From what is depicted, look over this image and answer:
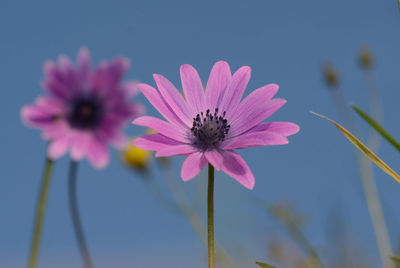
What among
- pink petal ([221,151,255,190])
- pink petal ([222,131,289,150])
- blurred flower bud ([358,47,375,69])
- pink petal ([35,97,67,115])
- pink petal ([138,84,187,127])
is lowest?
pink petal ([221,151,255,190])

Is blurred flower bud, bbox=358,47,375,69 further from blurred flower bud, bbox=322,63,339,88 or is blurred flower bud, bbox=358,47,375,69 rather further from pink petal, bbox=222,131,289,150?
pink petal, bbox=222,131,289,150

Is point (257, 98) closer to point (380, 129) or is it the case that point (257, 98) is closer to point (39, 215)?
point (380, 129)

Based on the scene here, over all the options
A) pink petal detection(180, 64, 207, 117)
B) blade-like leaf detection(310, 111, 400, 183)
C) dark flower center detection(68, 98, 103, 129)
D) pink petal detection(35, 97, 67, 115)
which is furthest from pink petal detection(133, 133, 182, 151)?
dark flower center detection(68, 98, 103, 129)

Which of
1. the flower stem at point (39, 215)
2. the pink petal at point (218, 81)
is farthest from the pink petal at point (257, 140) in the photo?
the flower stem at point (39, 215)

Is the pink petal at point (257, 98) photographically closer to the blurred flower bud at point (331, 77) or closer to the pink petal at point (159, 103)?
the pink petal at point (159, 103)

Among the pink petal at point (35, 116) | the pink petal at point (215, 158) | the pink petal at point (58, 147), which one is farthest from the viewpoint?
the pink petal at point (35, 116)

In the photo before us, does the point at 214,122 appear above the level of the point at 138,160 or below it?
below

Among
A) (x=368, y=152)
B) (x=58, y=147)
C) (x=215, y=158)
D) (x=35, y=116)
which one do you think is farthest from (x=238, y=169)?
(x=35, y=116)
